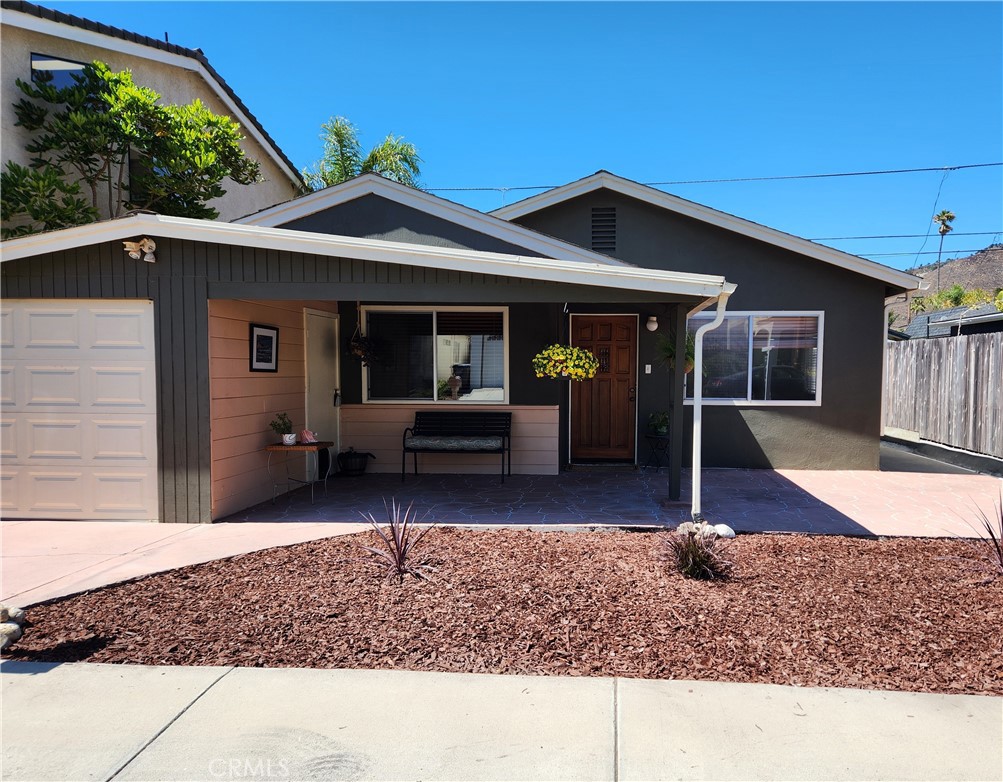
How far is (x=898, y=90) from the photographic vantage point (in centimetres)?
1355

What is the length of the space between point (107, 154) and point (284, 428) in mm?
4949

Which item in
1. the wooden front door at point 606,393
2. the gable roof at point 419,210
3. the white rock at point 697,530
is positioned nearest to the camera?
the white rock at point 697,530

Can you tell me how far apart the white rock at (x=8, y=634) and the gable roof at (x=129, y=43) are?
27.4 feet

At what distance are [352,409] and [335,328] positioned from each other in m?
1.24

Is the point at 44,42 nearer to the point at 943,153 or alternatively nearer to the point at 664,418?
the point at 664,418

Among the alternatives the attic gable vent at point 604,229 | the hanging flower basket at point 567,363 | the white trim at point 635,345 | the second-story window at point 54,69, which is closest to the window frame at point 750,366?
the white trim at point 635,345

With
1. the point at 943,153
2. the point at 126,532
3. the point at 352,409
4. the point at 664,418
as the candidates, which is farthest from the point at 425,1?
the point at 943,153

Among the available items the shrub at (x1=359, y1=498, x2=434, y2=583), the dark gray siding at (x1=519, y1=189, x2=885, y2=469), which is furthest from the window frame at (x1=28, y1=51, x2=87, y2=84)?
the shrub at (x1=359, y1=498, x2=434, y2=583)

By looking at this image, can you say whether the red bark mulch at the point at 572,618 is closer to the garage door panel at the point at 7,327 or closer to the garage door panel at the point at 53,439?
the garage door panel at the point at 53,439

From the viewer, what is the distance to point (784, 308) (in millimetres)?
8844

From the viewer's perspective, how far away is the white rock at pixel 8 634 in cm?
327

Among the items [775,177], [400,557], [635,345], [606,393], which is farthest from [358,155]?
[400,557]

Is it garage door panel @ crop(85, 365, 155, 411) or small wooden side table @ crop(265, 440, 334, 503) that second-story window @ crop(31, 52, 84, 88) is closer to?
garage door panel @ crop(85, 365, 155, 411)

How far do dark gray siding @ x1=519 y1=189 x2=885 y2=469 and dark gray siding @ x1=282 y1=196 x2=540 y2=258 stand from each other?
2.26 metres
